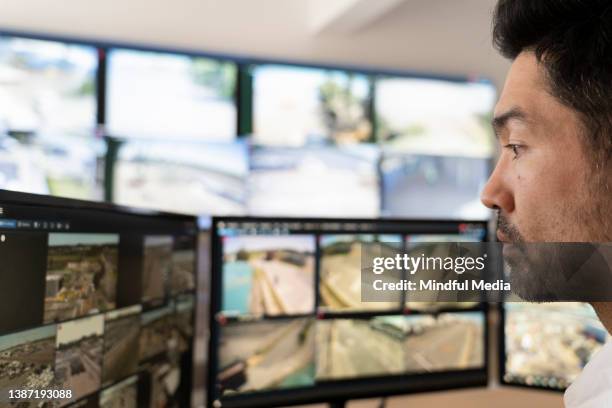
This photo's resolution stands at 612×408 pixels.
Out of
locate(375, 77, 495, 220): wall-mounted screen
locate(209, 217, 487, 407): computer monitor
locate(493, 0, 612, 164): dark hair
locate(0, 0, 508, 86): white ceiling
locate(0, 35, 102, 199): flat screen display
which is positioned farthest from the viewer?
locate(375, 77, 495, 220): wall-mounted screen

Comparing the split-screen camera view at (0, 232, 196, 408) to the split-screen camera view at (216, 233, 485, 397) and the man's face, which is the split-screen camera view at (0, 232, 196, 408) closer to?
the split-screen camera view at (216, 233, 485, 397)

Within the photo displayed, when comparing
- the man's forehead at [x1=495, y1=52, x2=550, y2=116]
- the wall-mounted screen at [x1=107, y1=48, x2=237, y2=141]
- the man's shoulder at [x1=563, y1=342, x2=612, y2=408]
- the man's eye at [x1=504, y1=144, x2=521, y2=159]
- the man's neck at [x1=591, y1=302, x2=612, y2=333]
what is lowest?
the man's shoulder at [x1=563, y1=342, x2=612, y2=408]

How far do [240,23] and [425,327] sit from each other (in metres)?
1.07

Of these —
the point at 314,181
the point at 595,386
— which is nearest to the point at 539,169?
the point at 595,386

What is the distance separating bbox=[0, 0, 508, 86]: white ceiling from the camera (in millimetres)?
1431

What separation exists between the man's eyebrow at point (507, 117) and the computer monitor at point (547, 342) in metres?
0.70

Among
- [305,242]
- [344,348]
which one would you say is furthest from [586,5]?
[344,348]

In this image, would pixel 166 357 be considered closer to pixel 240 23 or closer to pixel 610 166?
pixel 610 166

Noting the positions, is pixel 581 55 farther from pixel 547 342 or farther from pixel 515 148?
pixel 547 342

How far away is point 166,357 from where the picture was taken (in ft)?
3.08

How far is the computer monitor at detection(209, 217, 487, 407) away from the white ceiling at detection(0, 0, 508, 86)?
2.49ft

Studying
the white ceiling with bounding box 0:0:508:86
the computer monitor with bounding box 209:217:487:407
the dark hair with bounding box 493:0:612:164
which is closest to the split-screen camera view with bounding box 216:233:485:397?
the computer monitor with bounding box 209:217:487:407

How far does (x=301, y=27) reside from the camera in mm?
1629

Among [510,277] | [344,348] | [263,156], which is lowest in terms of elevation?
[344,348]
